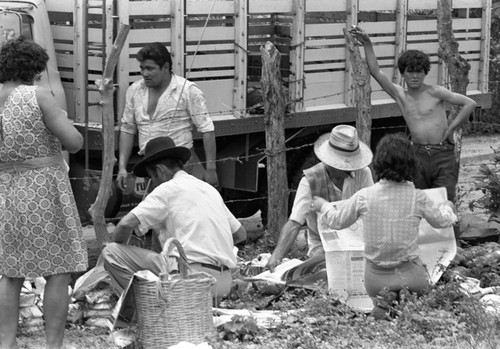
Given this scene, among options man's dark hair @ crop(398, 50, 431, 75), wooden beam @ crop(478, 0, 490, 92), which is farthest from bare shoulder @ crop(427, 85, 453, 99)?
wooden beam @ crop(478, 0, 490, 92)

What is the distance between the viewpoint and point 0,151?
6.25 m

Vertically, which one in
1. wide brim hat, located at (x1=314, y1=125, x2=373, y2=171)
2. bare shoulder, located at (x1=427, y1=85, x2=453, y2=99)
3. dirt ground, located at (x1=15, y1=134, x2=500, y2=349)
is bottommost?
dirt ground, located at (x1=15, y1=134, x2=500, y2=349)

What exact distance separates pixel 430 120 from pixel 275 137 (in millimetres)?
1229

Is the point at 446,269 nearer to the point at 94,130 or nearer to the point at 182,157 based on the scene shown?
the point at 182,157

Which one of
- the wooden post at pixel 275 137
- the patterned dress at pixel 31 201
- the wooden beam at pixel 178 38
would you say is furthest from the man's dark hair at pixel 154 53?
the patterned dress at pixel 31 201

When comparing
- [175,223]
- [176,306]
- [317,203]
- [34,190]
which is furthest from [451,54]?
[34,190]

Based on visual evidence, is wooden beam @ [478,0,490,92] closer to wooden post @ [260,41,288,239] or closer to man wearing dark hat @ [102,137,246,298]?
wooden post @ [260,41,288,239]

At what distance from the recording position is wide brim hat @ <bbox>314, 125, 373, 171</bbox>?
293 inches

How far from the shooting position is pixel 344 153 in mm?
7488

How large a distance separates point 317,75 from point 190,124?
2520 mm

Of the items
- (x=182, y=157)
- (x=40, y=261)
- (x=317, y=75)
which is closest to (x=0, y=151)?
(x=40, y=261)

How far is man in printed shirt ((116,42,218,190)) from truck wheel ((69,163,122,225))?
0.61m

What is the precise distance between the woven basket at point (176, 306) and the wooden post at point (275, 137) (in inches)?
123

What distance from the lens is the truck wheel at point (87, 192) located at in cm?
932
